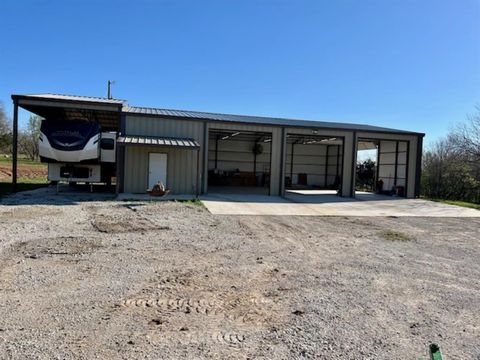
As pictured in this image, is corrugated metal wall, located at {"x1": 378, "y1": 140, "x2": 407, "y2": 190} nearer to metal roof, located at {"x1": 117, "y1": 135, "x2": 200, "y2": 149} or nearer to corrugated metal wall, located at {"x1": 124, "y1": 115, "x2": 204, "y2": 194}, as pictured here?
corrugated metal wall, located at {"x1": 124, "y1": 115, "x2": 204, "y2": 194}

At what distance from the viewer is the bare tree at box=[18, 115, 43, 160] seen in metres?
66.1

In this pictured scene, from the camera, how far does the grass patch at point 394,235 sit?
8.88 m

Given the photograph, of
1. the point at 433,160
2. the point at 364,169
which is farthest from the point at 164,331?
the point at 433,160

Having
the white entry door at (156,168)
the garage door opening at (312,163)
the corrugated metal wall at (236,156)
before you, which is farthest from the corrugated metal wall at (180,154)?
the garage door opening at (312,163)

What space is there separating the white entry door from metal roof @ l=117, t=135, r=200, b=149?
0.84 meters

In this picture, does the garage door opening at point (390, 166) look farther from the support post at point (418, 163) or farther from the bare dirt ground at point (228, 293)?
the bare dirt ground at point (228, 293)

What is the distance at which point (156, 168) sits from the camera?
54.5 ft

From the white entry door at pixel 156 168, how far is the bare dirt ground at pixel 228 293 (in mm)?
7536

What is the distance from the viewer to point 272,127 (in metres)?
18.2

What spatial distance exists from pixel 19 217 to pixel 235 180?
1877 centimetres

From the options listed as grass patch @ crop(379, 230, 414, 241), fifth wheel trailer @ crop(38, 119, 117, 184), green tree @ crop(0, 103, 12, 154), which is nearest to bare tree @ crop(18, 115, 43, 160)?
green tree @ crop(0, 103, 12, 154)

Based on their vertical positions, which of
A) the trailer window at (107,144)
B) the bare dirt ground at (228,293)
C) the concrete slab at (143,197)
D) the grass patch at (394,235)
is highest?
the trailer window at (107,144)

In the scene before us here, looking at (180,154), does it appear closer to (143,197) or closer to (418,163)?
(143,197)

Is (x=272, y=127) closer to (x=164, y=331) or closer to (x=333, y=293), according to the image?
(x=333, y=293)
